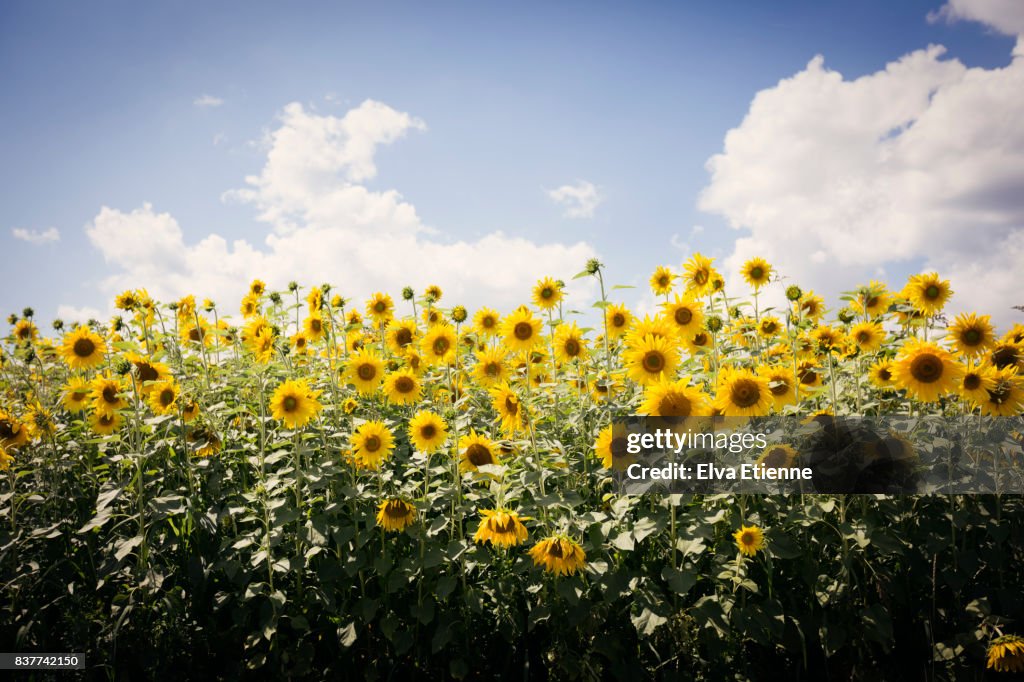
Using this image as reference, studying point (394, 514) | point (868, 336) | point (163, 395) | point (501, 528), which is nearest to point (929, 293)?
point (868, 336)

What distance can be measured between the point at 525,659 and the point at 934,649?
2.28 meters

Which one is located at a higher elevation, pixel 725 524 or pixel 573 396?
pixel 573 396

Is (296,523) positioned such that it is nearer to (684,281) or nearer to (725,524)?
(725,524)

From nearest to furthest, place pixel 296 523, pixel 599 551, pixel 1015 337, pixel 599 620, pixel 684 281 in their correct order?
pixel 599 620 < pixel 599 551 < pixel 296 523 < pixel 1015 337 < pixel 684 281

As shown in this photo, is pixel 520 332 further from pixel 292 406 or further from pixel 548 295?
pixel 292 406

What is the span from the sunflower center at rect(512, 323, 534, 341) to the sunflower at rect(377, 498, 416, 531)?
1553mm

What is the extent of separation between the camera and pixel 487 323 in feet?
16.7

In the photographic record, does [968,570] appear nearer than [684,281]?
Yes

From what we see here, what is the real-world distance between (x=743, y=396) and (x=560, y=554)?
1.45 m

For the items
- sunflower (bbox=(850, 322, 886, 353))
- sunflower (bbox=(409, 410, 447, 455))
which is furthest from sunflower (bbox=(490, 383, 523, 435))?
sunflower (bbox=(850, 322, 886, 353))

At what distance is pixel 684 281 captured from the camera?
505 centimetres

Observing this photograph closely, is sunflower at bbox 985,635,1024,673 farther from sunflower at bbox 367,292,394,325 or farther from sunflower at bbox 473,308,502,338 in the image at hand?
sunflower at bbox 367,292,394,325

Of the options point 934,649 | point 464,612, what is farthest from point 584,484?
point 934,649

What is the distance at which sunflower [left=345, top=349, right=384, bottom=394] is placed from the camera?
4156 millimetres
